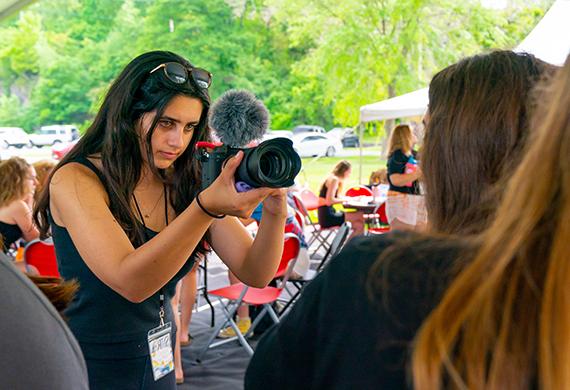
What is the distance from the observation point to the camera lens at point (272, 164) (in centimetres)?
124

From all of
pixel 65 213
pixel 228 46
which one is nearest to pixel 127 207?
pixel 65 213

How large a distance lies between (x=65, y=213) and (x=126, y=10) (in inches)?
631

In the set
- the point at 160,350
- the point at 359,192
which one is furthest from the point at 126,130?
the point at 359,192

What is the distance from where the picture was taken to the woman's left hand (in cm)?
143

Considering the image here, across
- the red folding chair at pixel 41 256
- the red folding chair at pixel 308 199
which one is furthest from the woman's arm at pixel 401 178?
the red folding chair at pixel 41 256

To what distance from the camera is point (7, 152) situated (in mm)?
13430

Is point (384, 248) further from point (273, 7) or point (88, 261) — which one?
point (273, 7)

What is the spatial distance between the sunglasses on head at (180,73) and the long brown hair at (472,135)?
73 centimetres

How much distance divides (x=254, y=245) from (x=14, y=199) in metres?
3.09

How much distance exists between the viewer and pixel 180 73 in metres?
1.46

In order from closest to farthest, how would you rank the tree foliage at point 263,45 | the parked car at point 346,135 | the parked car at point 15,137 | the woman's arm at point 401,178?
the woman's arm at point 401,178, the parked car at point 15,137, the tree foliage at point 263,45, the parked car at point 346,135

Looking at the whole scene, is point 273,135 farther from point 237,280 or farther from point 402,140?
point 237,280

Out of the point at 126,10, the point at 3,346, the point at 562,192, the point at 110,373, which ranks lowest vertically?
the point at 110,373

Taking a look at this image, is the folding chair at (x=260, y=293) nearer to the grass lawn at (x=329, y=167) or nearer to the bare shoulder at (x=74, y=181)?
the bare shoulder at (x=74, y=181)
